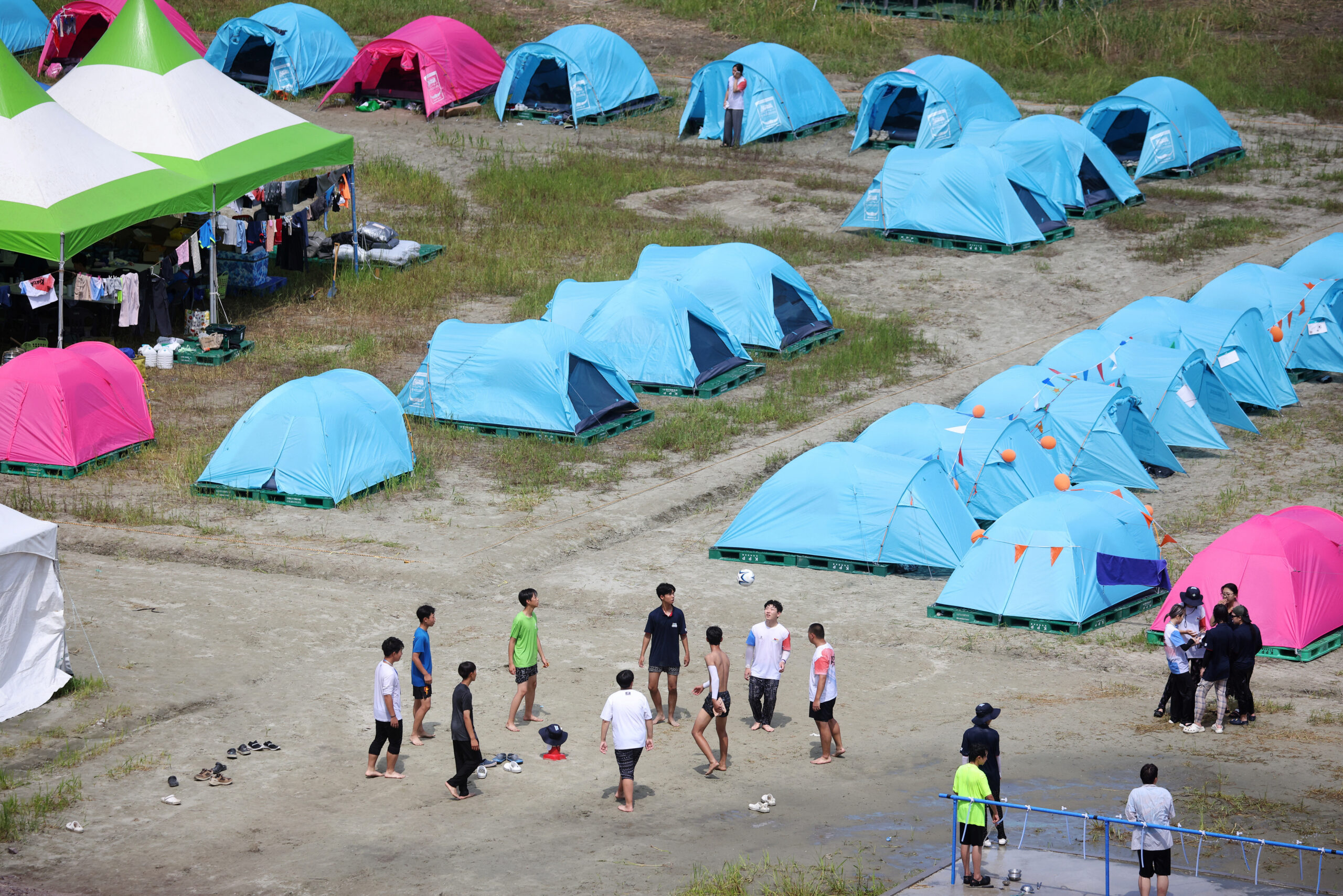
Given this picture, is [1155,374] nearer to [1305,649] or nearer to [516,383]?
[1305,649]

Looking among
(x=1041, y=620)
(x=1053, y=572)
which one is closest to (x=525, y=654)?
(x=1041, y=620)

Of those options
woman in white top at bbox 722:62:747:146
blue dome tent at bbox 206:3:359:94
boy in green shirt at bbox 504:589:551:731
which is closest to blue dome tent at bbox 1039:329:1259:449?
boy in green shirt at bbox 504:589:551:731

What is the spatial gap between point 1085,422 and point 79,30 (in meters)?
32.6

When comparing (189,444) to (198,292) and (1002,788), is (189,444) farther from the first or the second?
(1002,788)

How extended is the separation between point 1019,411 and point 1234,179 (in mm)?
16502

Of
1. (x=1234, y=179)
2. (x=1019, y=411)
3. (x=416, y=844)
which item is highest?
(x=1234, y=179)

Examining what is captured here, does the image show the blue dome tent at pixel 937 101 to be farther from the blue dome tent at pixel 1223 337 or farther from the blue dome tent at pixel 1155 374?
the blue dome tent at pixel 1155 374

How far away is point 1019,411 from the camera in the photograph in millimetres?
20500

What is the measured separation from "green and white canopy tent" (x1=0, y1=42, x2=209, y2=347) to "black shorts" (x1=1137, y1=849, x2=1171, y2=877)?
55.7ft

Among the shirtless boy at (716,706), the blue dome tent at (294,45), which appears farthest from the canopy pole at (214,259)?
the blue dome tent at (294,45)

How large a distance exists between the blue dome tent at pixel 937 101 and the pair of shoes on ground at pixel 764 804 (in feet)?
80.1

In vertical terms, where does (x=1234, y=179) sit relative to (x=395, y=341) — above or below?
above

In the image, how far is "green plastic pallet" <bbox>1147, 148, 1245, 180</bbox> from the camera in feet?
114

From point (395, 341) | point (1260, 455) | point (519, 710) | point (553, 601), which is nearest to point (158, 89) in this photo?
point (395, 341)
